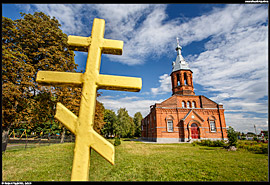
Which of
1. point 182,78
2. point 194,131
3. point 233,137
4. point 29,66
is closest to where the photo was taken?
point 29,66

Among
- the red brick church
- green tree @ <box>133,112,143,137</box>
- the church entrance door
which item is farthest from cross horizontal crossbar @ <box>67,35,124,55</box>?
green tree @ <box>133,112,143,137</box>

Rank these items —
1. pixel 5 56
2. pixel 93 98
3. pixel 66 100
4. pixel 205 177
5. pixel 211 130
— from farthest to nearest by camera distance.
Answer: pixel 211 130 → pixel 66 100 → pixel 5 56 → pixel 205 177 → pixel 93 98

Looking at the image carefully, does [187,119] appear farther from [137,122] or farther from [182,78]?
[137,122]

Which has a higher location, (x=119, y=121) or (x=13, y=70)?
(x=13, y=70)

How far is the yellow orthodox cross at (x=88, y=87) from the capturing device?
53.1 inches

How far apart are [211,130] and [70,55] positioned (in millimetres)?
25375

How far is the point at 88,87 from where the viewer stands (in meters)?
1.51

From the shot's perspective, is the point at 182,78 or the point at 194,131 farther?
the point at 182,78

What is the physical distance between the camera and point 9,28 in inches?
304

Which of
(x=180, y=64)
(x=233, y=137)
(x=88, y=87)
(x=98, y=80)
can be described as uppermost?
(x=180, y=64)

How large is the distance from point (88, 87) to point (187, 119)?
24136 mm

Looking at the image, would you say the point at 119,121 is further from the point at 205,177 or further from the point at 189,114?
the point at 205,177

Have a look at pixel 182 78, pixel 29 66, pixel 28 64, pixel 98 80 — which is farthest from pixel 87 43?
pixel 182 78

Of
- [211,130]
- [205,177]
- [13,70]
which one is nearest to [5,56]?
[13,70]
